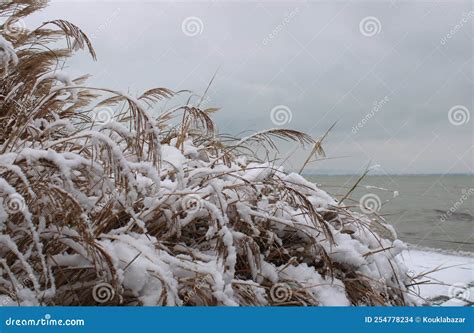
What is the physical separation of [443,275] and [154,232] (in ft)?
13.5

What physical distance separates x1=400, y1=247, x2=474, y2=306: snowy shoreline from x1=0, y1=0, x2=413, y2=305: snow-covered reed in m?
1.02

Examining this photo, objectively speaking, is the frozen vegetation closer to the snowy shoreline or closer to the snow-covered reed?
the snow-covered reed

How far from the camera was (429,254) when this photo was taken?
6801mm

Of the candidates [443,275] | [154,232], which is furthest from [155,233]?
[443,275]

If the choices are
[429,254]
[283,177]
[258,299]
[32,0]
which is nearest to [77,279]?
[258,299]

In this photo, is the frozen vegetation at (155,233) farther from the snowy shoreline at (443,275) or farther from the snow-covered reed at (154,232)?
the snowy shoreline at (443,275)

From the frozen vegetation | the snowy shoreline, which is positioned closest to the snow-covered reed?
the frozen vegetation

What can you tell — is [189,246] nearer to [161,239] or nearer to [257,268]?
[161,239]

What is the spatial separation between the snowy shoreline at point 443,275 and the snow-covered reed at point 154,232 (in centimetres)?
102

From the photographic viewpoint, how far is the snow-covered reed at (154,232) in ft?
5.93

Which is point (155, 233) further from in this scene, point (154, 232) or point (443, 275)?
point (443, 275)

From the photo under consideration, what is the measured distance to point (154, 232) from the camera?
211 cm

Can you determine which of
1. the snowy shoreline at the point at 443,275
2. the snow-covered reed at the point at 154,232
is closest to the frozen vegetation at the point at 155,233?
the snow-covered reed at the point at 154,232

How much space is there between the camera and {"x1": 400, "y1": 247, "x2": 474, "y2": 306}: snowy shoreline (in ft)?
14.1
